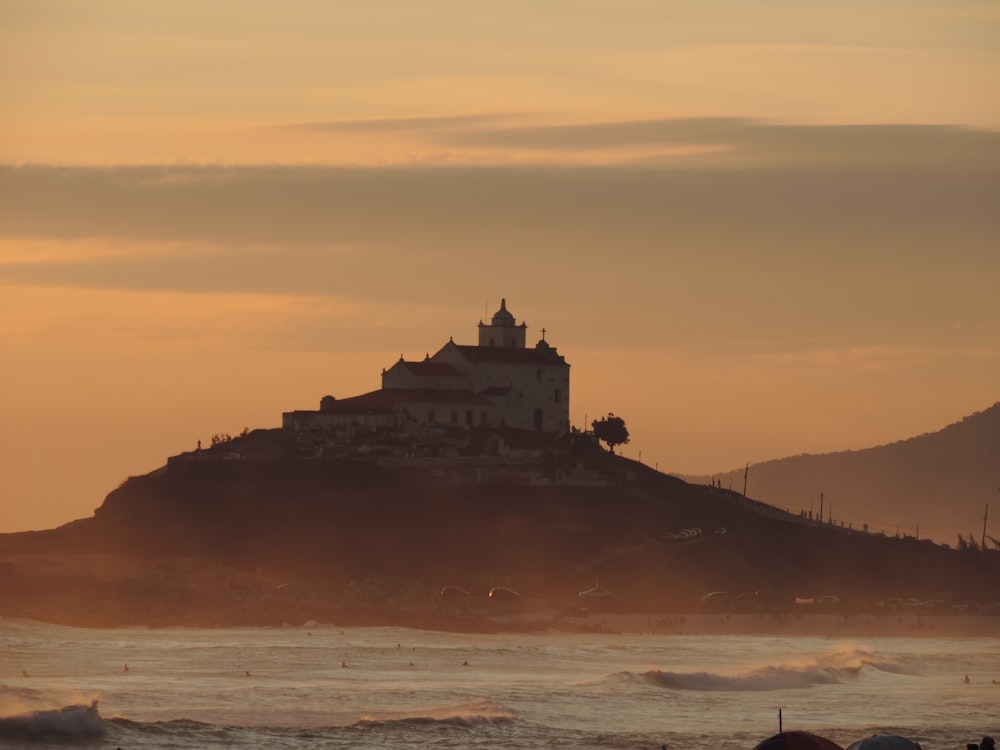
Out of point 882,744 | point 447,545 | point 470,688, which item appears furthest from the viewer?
point 447,545

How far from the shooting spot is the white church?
157500 mm

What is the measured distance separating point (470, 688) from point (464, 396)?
242 ft

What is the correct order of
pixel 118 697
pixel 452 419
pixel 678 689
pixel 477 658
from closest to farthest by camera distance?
pixel 118 697 → pixel 678 689 → pixel 477 658 → pixel 452 419

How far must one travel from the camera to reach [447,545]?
484 feet

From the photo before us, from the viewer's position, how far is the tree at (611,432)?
541 feet

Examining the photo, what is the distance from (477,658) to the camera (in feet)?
338

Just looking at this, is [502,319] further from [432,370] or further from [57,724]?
[57,724]

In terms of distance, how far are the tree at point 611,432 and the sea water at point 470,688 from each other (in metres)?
43.8

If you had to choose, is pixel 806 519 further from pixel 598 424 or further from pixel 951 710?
pixel 951 710

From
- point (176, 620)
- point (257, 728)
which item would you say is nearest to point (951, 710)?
point (257, 728)

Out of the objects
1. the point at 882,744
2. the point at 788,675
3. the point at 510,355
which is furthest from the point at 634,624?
the point at 882,744

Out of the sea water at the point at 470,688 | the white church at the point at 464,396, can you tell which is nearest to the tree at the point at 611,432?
the white church at the point at 464,396

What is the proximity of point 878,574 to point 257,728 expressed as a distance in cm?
8669

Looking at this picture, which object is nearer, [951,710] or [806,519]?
[951,710]
